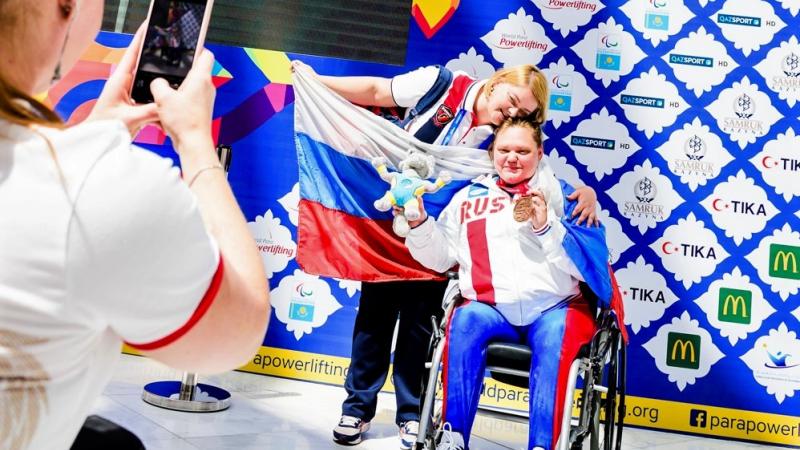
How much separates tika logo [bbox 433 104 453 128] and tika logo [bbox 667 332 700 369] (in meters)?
1.78

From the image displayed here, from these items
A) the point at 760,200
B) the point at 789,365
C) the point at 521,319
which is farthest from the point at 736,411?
the point at 521,319

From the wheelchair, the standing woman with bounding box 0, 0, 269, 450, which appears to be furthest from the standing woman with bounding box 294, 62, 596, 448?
the standing woman with bounding box 0, 0, 269, 450

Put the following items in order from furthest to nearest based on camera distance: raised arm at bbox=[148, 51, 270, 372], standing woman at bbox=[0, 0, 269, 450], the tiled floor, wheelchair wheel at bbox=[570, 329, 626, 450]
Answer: the tiled floor, wheelchair wheel at bbox=[570, 329, 626, 450], raised arm at bbox=[148, 51, 270, 372], standing woman at bbox=[0, 0, 269, 450]

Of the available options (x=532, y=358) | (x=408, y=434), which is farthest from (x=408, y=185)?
(x=408, y=434)

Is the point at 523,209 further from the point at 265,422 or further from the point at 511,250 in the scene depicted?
the point at 265,422

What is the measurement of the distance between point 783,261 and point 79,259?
3902 millimetres

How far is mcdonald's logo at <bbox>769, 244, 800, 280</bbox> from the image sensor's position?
12.3 feet

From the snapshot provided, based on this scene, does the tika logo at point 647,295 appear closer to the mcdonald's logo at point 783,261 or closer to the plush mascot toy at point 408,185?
the mcdonald's logo at point 783,261

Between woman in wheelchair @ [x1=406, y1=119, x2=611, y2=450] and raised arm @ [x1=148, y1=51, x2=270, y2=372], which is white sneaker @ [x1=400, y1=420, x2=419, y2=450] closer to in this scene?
woman in wheelchair @ [x1=406, y1=119, x2=611, y2=450]

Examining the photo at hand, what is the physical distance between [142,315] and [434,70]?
2.49 metres

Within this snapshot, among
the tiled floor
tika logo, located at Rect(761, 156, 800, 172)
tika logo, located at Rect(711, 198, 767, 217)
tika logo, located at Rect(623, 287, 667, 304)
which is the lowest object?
the tiled floor

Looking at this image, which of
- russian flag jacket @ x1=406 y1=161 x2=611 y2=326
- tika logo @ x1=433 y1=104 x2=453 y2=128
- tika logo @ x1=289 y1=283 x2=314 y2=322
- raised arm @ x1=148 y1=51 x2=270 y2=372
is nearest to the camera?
raised arm @ x1=148 y1=51 x2=270 y2=372

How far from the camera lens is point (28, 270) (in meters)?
0.54

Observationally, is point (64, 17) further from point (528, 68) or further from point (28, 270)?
point (528, 68)
